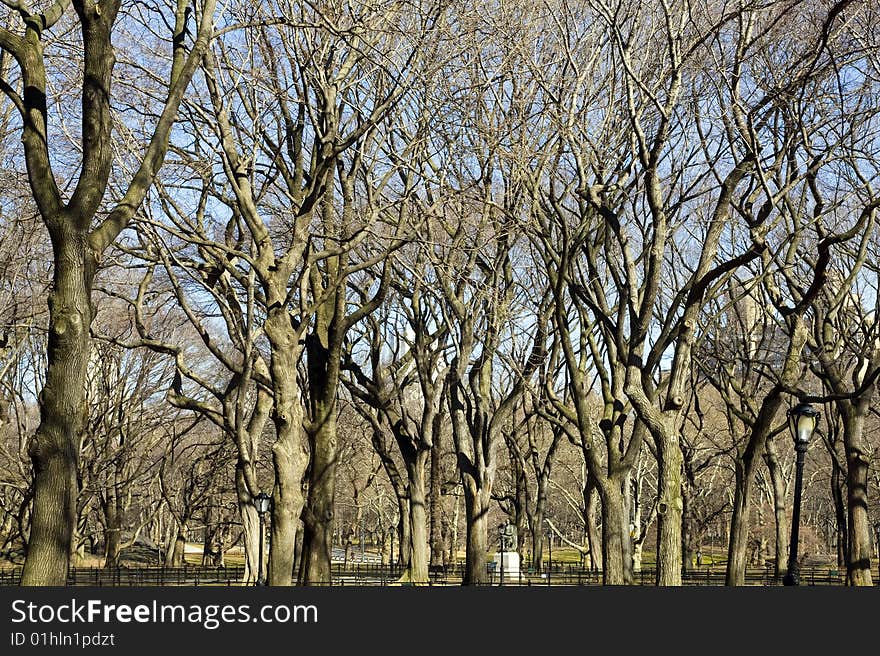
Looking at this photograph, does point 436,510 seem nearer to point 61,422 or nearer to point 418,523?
point 418,523

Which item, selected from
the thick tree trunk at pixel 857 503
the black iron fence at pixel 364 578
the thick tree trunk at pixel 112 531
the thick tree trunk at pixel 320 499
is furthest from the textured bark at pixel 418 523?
the thick tree trunk at pixel 112 531

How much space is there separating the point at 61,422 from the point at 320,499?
8.34m

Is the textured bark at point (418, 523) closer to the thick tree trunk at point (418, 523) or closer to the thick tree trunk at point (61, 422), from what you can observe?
the thick tree trunk at point (418, 523)

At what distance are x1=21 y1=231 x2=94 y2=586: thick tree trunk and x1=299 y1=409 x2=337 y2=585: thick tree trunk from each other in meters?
7.85

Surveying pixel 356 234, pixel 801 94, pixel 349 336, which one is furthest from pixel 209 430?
pixel 801 94

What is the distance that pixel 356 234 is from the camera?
50.8ft

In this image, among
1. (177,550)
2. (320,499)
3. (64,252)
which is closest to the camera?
(64,252)

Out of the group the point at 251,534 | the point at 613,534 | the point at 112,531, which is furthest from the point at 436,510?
the point at 112,531

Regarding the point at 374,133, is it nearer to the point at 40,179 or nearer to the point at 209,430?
the point at 40,179

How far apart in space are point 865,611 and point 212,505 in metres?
39.7

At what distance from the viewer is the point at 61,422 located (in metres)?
8.26

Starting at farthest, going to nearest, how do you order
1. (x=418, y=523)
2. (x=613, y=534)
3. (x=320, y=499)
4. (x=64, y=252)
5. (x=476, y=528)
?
(x=418, y=523) < (x=476, y=528) < (x=320, y=499) < (x=613, y=534) < (x=64, y=252)

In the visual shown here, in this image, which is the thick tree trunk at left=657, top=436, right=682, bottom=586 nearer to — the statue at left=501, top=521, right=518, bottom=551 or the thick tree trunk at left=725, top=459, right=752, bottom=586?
the thick tree trunk at left=725, top=459, right=752, bottom=586

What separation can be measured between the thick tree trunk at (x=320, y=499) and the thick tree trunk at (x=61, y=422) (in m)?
7.85
